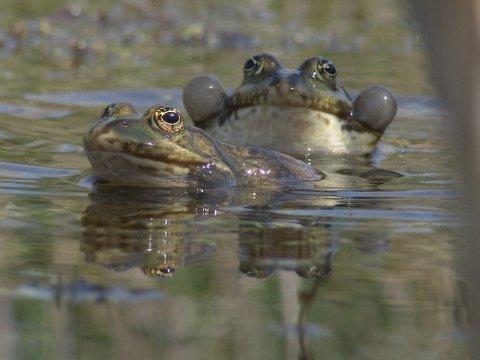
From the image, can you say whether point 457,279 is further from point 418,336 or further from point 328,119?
point 328,119

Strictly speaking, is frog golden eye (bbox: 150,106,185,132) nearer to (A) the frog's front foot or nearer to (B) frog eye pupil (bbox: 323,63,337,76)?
(B) frog eye pupil (bbox: 323,63,337,76)

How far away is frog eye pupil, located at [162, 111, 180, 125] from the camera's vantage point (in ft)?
15.5

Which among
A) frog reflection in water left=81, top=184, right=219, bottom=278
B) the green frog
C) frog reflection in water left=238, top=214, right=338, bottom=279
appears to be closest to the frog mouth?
the green frog

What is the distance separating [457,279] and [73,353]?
119 centimetres

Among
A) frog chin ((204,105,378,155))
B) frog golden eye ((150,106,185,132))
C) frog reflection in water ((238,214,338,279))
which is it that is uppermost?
frog chin ((204,105,378,155))

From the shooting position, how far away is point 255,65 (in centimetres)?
643

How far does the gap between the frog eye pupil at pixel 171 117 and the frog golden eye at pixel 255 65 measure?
1737mm

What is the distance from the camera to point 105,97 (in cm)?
843

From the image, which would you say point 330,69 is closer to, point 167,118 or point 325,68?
point 325,68

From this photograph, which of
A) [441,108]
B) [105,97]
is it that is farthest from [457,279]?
[105,97]

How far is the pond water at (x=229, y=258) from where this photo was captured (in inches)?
Answer: 100

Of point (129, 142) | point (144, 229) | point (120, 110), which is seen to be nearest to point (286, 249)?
point (144, 229)

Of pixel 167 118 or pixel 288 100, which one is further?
pixel 288 100

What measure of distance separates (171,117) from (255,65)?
1.77 m
